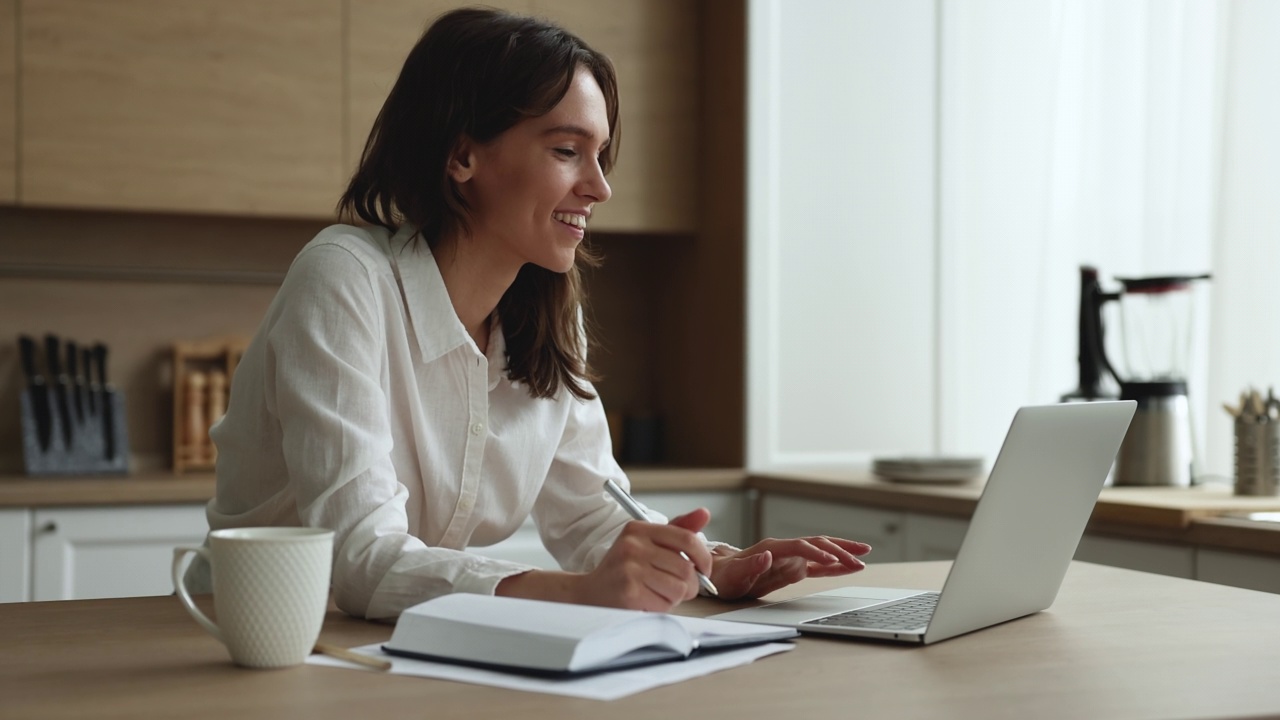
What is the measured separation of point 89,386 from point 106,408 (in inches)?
2.6

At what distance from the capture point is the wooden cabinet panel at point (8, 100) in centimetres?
280

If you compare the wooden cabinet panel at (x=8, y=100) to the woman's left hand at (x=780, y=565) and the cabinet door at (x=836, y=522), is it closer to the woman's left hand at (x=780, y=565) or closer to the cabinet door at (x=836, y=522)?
the cabinet door at (x=836, y=522)

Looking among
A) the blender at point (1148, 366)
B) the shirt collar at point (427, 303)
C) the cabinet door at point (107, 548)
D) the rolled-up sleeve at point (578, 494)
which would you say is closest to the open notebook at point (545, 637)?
the shirt collar at point (427, 303)

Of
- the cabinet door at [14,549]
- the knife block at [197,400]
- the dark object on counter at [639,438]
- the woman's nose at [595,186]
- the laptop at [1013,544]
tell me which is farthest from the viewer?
the dark object on counter at [639,438]

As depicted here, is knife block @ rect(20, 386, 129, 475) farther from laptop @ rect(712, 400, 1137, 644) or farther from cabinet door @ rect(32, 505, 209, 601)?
laptop @ rect(712, 400, 1137, 644)

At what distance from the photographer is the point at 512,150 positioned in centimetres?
153

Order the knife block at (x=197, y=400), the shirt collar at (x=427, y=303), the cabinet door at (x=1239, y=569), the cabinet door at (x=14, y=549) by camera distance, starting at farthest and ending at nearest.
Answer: the knife block at (x=197, y=400), the cabinet door at (x=14, y=549), the cabinet door at (x=1239, y=569), the shirt collar at (x=427, y=303)

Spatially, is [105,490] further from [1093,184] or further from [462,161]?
[1093,184]

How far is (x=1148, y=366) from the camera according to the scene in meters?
2.55

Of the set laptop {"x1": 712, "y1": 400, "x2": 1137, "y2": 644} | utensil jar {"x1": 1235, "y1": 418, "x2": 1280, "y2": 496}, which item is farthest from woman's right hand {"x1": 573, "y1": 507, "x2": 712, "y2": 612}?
utensil jar {"x1": 1235, "y1": 418, "x2": 1280, "y2": 496}

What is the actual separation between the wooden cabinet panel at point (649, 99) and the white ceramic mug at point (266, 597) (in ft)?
7.74

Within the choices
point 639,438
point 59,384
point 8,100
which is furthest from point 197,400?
point 639,438

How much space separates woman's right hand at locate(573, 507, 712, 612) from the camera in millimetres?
1072

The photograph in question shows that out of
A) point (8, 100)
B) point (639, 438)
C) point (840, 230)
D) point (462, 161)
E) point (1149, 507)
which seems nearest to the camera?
point (462, 161)
